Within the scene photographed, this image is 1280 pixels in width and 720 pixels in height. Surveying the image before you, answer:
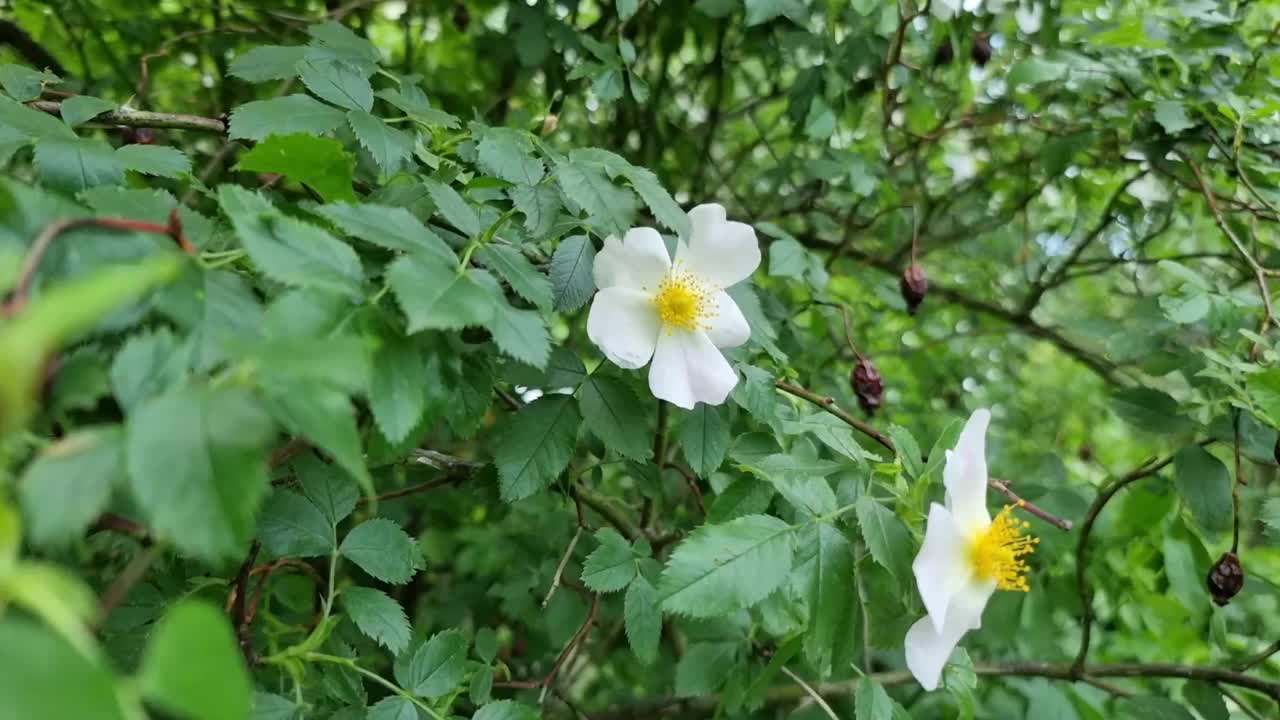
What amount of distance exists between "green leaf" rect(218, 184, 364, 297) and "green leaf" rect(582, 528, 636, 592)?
1.54 feet

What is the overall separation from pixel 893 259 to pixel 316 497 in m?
1.34

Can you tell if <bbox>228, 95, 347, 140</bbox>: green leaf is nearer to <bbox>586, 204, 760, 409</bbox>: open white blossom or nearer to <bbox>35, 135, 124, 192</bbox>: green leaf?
<bbox>35, 135, 124, 192</bbox>: green leaf

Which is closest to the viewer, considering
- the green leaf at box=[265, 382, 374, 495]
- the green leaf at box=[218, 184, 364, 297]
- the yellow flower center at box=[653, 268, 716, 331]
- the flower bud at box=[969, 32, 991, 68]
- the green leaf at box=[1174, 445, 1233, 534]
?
the green leaf at box=[265, 382, 374, 495]

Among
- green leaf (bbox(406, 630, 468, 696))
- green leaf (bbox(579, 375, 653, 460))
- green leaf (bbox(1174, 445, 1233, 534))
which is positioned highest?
green leaf (bbox(579, 375, 653, 460))

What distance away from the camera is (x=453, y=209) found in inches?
30.1

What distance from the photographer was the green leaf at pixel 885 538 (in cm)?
82

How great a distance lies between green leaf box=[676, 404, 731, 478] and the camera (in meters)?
0.93

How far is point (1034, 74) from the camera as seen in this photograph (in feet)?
4.54

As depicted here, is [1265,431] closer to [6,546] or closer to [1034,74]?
[1034,74]

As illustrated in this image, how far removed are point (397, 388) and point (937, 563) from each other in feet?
1.67

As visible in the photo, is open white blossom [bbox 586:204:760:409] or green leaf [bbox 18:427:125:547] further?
open white blossom [bbox 586:204:760:409]

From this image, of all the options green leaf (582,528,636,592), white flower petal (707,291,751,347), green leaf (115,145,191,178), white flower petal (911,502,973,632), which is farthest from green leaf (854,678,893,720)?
green leaf (115,145,191,178)

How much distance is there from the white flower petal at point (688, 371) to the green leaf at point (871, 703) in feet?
1.07

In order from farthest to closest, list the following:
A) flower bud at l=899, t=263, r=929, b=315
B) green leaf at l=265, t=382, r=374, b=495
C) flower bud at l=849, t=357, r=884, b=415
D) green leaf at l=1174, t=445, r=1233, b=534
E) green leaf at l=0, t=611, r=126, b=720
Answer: flower bud at l=899, t=263, r=929, b=315
flower bud at l=849, t=357, r=884, b=415
green leaf at l=1174, t=445, r=1233, b=534
green leaf at l=265, t=382, r=374, b=495
green leaf at l=0, t=611, r=126, b=720
